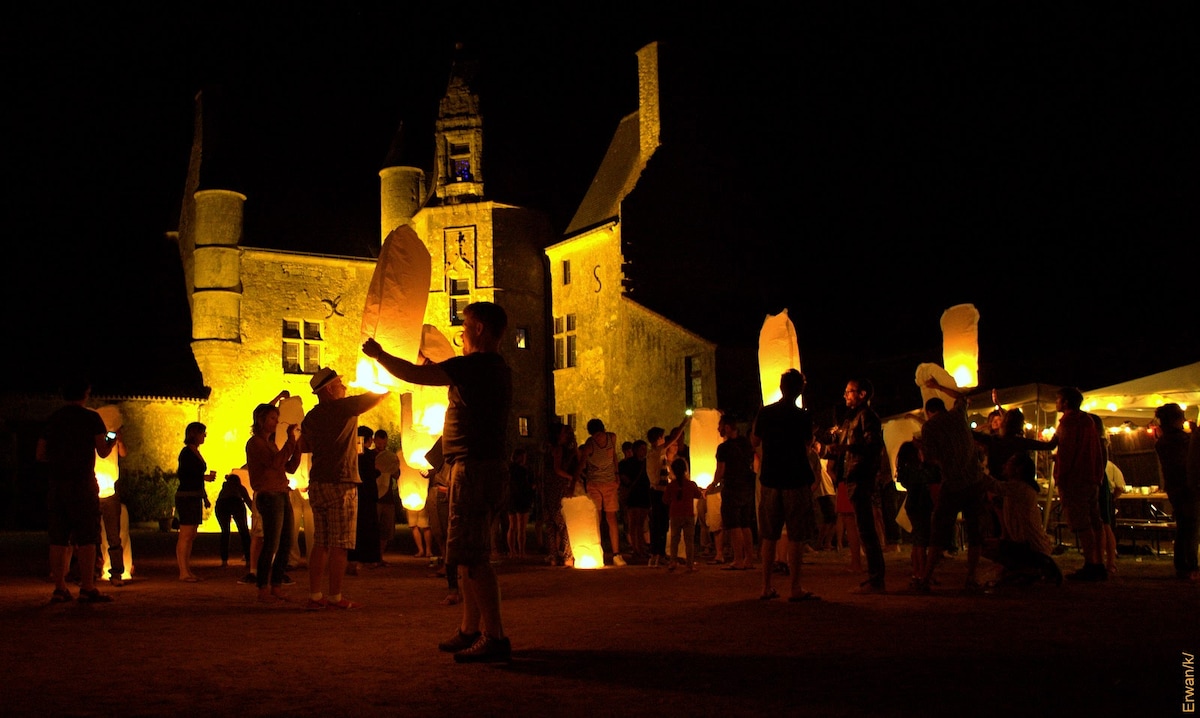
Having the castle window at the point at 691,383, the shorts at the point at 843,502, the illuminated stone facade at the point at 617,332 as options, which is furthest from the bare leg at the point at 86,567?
the castle window at the point at 691,383

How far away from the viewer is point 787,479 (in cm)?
917

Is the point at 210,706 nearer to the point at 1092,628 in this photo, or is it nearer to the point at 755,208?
the point at 1092,628

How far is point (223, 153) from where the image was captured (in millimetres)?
37875

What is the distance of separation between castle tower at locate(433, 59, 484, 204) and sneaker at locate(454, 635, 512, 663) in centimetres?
3164

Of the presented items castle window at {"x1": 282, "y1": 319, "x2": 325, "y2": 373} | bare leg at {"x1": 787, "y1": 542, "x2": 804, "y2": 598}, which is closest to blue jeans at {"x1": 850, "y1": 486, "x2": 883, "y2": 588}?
bare leg at {"x1": 787, "y1": 542, "x2": 804, "y2": 598}

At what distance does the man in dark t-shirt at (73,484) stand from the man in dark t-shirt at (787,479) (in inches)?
238

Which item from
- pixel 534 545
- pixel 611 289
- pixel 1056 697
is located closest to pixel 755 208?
pixel 611 289

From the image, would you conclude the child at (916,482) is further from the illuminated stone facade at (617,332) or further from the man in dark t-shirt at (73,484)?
the illuminated stone facade at (617,332)

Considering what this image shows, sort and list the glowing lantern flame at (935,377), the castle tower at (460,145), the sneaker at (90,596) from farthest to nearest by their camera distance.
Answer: the castle tower at (460,145)
the glowing lantern flame at (935,377)
the sneaker at (90,596)

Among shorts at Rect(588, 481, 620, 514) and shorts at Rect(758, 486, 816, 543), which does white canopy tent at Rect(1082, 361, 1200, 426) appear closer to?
shorts at Rect(588, 481, 620, 514)

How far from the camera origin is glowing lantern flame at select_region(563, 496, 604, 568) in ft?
46.1

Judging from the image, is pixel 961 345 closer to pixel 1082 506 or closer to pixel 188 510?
pixel 1082 506

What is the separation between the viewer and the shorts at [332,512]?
29.3 ft

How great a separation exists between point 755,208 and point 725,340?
8097mm
